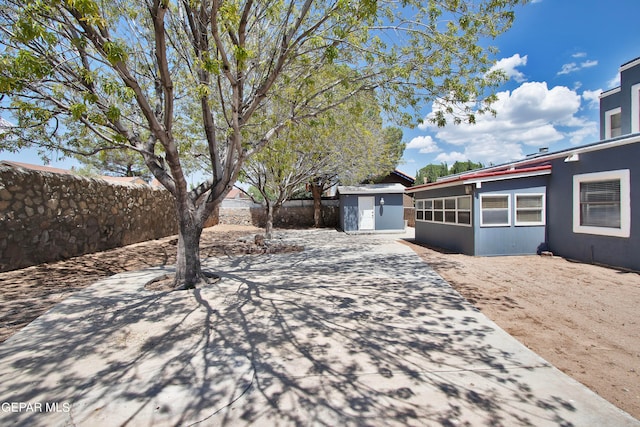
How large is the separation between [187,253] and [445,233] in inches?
371

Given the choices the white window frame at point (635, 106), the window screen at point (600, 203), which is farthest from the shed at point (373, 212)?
the window screen at point (600, 203)

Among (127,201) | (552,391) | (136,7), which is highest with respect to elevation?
(136,7)

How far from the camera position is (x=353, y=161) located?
51.2 feet

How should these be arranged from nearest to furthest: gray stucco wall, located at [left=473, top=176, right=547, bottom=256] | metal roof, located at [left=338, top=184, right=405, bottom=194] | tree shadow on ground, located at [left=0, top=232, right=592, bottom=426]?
tree shadow on ground, located at [left=0, top=232, right=592, bottom=426] → gray stucco wall, located at [left=473, top=176, right=547, bottom=256] → metal roof, located at [left=338, top=184, right=405, bottom=194]

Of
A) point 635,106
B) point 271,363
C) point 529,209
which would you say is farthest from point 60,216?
point 635,106

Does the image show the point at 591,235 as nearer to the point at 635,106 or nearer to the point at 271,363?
the point at 635,106

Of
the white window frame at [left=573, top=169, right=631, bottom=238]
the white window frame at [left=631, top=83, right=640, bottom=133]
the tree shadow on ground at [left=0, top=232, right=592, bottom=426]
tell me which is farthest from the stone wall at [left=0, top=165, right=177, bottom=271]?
the white window frame at [left=631, top=83, right=640, bottom=133]

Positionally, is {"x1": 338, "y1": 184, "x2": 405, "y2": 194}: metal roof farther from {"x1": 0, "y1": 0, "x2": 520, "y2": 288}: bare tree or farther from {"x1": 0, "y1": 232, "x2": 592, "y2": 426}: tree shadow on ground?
{"x1": 0, "y1": 232, "x2": 592, "y2": 426}: tree shadow on ground

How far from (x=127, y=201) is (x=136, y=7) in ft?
18.7

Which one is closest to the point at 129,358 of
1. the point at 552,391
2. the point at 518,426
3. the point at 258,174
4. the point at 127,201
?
the point at 518,426

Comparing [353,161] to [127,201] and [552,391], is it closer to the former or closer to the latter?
[127,201]

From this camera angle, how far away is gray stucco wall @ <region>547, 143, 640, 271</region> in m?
7.05

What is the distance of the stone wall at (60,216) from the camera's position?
5.83m

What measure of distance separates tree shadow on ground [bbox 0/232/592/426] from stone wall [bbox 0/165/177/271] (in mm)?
1923
